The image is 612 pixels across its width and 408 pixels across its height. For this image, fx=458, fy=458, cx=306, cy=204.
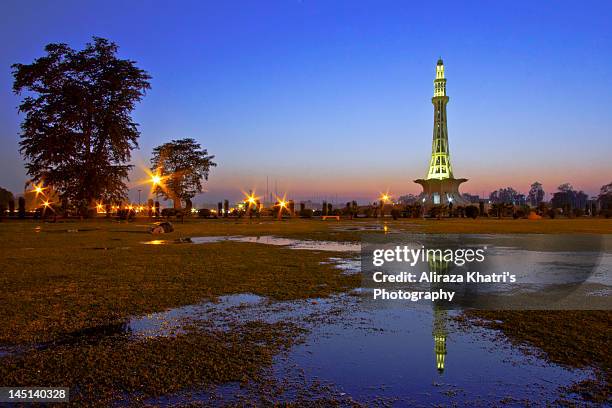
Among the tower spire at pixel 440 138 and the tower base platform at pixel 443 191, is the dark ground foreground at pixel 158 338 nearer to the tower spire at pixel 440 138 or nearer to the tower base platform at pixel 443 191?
the tower base platform at pixel 443 191

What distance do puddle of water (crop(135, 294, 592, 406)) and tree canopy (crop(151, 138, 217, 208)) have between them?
66.9 metres

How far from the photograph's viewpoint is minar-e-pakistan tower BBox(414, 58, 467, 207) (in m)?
134

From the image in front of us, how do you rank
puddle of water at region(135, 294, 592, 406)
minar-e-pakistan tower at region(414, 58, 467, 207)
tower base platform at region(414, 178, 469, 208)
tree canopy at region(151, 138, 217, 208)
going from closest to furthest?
puddle of water at region(135, 294, 592, 406)
tree canopy at region(151, 138, 217, 208)
tower base platform at region(414, 178, 469, 208)
minar-e-pakistan tower at region(414, 58, 467, 207)

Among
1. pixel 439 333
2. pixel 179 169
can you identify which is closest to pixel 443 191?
pixel 179 169

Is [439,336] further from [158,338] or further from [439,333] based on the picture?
[158,338]

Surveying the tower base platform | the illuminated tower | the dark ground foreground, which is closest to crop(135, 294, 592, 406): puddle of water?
the illuminated tower

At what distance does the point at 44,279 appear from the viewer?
1126 centimetres

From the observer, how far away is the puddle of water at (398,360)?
4637 millimetres

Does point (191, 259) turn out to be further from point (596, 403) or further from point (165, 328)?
point (596, 403)

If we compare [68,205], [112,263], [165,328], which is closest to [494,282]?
[165,328]

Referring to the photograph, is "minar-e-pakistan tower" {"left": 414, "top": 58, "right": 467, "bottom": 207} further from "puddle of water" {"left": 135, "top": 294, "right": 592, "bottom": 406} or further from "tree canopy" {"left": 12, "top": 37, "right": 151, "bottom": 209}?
"puddle of water" {"left": 135, "top": 294, "right": 592, "bottom": 406}

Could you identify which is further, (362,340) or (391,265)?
(391,265)

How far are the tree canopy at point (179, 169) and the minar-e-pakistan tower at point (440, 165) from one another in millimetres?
80079

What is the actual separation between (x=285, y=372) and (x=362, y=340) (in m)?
1.63
